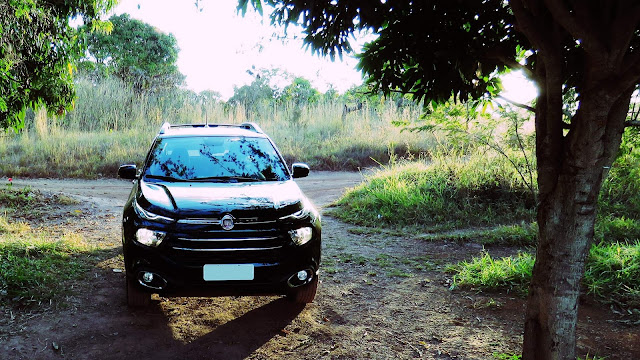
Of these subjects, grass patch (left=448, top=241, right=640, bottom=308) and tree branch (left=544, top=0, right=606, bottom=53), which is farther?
grass patch (left=448, top=241, right=640, bottom=308)

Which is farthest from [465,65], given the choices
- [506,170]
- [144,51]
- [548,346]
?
[144,51]

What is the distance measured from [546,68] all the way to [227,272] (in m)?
2.55

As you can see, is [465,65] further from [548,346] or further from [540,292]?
[548,346]

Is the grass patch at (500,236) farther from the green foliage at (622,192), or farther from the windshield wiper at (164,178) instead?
the windshield wiper at (164,178)

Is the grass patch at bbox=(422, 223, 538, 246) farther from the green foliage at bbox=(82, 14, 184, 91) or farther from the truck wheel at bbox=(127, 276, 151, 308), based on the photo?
the green foliage at bbox=(82, 14, 184, 91)

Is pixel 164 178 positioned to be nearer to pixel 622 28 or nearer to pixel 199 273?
pixel 199 273

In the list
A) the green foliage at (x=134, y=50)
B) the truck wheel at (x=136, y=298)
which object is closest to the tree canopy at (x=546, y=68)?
the truck wheel at (x=136, y=298)

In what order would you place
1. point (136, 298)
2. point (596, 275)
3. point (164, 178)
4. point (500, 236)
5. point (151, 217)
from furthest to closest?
point (500, 236) < point (596, 275) < point (164, 178) < point (136, 298) < point (151, 217)

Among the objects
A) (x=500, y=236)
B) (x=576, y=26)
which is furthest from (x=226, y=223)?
(x=500, y=236)

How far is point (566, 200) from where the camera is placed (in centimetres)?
272

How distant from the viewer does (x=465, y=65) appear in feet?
9.93

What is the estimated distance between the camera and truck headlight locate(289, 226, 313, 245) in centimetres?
393

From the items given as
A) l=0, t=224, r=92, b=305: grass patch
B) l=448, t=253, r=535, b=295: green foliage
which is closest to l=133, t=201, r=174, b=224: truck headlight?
l=0, t=224, r=92, b=305: grass patch

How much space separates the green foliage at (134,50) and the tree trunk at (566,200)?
23.3 m
